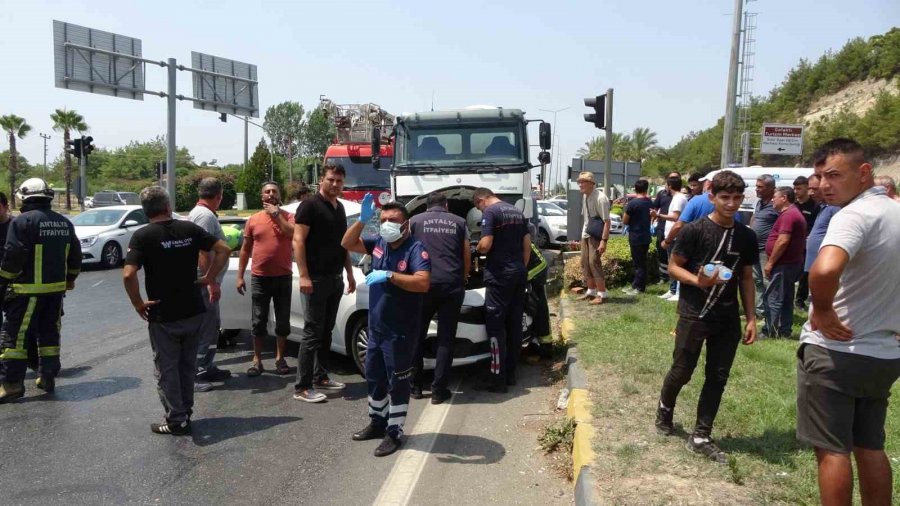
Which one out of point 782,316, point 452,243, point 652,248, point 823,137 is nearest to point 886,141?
point 823,137

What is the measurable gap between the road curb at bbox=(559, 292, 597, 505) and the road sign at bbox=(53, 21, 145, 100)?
1790 cm

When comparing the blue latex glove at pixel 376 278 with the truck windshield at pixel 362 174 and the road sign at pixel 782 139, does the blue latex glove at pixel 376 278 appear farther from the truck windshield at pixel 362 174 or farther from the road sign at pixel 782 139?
the road sign at pixel 782 139

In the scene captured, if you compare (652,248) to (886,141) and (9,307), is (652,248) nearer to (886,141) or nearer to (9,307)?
(9,307)

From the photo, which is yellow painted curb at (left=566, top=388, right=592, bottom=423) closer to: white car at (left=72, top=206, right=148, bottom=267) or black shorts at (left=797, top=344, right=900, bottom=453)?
black shorts at (left=797, top=344, right=900, bottom=453)

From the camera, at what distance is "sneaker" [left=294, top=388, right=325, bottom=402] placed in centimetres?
598

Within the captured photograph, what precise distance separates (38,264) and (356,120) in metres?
11.8

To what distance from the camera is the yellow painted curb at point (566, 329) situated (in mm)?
7754

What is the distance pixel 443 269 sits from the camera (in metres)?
5.86

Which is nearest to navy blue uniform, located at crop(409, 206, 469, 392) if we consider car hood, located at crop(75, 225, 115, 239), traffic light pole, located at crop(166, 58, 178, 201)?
car hood, located at crop(75, 225, 115, 239)

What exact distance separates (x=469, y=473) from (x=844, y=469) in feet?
7.50

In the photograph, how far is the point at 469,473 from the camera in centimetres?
460

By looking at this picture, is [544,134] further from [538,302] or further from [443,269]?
[443,269]

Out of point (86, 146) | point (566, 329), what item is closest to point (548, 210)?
point (566, 329)

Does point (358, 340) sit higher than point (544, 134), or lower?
lower
